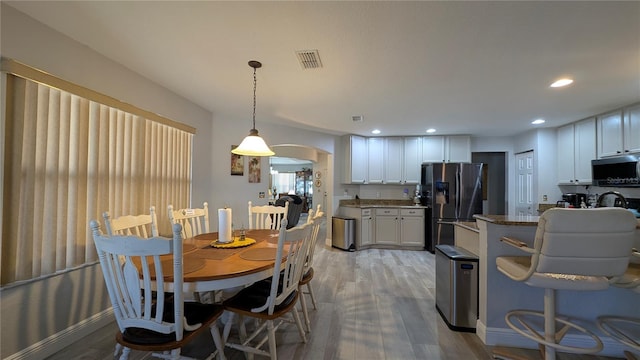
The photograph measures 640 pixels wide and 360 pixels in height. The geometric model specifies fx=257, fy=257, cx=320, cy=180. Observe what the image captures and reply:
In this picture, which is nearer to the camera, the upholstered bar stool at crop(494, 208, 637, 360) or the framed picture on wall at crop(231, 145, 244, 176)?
the upholstered bar stool at crop(494, 208, 637, 360)

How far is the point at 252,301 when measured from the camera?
5.86ft

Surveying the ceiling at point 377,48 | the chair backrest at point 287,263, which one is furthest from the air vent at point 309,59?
the chair backrest at point 287,263

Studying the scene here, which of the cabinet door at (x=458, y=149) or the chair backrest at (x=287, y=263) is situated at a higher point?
the cabinet door at (x=458, y=149)

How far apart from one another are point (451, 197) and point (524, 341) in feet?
10.4

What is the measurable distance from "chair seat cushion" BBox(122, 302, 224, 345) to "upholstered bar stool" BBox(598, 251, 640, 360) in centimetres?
242

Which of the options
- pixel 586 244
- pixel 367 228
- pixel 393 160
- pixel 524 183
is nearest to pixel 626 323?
pixel 586 244

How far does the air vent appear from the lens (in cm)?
213

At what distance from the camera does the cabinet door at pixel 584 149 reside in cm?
386

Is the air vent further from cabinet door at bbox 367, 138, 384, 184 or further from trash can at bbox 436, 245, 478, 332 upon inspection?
cabinet door at bbox 367, 138, 384, 184

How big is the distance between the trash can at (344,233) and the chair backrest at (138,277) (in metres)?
3.82

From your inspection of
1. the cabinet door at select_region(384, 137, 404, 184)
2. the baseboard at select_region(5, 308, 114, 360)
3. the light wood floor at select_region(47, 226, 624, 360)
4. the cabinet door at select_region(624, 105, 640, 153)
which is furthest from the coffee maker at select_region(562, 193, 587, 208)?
the baseboard at select_region(5, 308, 114, 360)

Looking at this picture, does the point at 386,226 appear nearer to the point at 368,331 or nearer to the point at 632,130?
the point at 368,331

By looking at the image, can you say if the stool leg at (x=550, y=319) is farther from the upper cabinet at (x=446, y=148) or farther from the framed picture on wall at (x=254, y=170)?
the upper cabinet at (x=446, y=148)

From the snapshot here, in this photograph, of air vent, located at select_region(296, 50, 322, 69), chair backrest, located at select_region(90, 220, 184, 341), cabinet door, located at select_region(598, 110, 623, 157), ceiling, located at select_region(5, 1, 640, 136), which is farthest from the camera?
cabinet door, located at select_region(598, 110, 623, 157)
